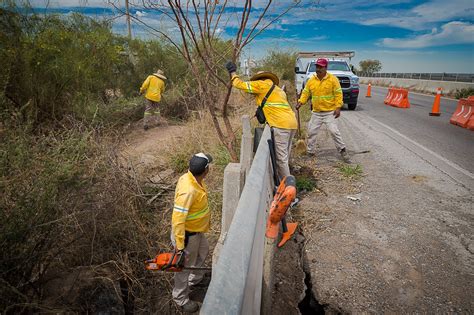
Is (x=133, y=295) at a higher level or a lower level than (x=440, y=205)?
lower

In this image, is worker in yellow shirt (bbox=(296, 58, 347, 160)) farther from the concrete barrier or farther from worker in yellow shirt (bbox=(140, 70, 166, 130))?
the concrete barrier

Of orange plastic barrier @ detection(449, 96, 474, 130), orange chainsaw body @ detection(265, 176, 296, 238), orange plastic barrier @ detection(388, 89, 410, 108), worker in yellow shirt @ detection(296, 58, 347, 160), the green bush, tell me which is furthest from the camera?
orange plastic barrier @ detection(388, 89, 410, 108)

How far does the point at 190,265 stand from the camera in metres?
2.97

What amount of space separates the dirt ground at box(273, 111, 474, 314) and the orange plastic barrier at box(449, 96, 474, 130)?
5.67 metres

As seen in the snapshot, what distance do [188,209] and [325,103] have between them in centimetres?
415

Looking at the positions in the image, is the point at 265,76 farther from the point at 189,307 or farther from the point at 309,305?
the point at 189,307

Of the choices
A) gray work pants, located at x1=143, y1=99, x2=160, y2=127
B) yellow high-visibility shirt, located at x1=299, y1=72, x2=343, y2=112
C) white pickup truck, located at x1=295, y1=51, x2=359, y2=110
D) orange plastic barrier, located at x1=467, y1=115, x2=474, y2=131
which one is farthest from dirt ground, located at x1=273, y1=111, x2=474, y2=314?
white pickup truck, located at x1=295, y1=51, x2=359, y2=110

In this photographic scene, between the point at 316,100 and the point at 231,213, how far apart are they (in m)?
4.08

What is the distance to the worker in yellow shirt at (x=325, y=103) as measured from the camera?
5.59 meters

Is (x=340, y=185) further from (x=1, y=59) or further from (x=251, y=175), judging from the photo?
(x=1, y=59)

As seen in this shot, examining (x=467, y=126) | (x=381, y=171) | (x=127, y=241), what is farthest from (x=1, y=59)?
(x=467, y=126)

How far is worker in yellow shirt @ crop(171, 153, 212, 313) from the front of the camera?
257 cm

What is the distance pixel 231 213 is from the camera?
8.01ft

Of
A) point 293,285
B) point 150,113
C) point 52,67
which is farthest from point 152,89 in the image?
point 293,285
